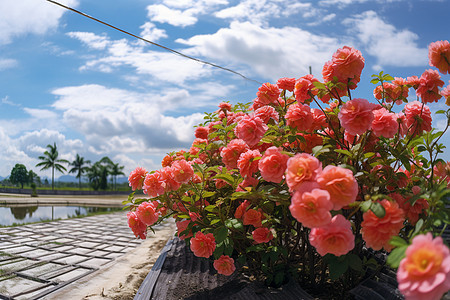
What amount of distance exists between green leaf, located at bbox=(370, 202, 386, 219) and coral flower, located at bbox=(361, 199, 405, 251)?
7 centimetres

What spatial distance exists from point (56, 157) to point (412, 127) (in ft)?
169

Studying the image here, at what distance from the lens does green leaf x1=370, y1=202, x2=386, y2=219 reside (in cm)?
128

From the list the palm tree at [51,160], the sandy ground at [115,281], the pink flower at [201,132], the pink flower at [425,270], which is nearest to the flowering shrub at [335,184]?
the pink flower at [425,270]

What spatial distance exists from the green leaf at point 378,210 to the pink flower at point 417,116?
946mm

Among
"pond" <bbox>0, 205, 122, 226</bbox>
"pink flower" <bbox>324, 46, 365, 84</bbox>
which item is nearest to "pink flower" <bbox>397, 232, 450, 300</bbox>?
"pink flower" <bbox>324, 46, 365, 84</bbox>

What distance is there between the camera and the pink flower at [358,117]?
5.23 feet

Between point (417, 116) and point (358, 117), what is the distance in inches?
25.0

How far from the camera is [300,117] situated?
6.16 feet

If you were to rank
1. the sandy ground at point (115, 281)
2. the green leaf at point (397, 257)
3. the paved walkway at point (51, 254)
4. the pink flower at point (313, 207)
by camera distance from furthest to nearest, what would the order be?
the paved walkway at point (51, 254) < the sandy ground at point (115, 281) < the pink flower at point (313, 207) < the green leaf at point (397, 257)

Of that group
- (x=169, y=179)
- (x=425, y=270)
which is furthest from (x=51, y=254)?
(x=425, y=270)

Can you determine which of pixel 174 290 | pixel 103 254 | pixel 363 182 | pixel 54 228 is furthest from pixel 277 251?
pixel 54 228

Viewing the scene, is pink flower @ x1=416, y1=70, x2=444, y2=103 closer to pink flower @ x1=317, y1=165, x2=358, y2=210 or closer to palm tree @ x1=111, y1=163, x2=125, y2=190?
pink flower @ x1=317, y1=165, x2=358, y2=210

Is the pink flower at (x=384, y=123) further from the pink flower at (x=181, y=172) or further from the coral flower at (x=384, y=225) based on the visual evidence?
the pink flower at (x=181, y=172)

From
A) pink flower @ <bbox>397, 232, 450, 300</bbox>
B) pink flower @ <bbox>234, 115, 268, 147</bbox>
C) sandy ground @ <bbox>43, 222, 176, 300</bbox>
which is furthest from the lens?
sandy ground @ <bbox>43, 222, 176, 300</bbox>
